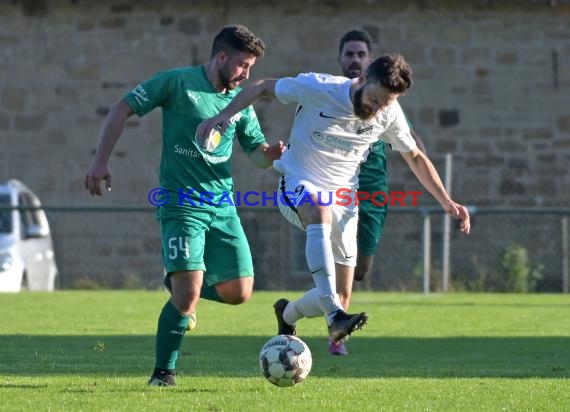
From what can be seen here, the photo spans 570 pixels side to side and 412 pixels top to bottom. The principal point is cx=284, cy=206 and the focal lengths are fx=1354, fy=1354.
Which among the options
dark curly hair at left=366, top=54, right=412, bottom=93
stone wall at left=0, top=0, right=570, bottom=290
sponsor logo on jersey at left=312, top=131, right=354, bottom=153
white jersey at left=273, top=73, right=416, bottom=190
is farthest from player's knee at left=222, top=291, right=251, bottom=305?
stone wall at left=0, top=0, right=570, bottom=290

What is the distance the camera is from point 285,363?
25.2 ft

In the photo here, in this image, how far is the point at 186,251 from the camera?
8.14 metres

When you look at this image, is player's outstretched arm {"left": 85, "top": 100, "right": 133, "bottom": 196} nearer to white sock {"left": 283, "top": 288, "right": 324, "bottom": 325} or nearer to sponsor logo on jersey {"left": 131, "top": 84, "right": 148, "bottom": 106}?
sponsor logo on jersey {"left": 131, "top": 84, "right": 148, "bottom": 106}

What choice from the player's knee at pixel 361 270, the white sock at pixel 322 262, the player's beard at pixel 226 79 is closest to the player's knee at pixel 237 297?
the white sock at pixel 322 262

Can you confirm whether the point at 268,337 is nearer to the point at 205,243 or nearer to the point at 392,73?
the point at 205,243

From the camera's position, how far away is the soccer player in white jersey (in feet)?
26.1

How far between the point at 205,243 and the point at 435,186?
154cm

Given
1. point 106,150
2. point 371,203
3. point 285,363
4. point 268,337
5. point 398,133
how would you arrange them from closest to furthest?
1. point 285,363
2. point 106,150
3. point 398,133
4. point 371,203
5. point 268,337

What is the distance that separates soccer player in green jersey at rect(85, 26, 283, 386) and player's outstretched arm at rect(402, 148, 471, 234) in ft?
4.01

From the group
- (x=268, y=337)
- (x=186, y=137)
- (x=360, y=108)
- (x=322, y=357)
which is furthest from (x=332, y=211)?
(x=268, y=337)

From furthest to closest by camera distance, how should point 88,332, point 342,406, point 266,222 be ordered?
1. point 266,222
2. point 88,332
3. point 342,406

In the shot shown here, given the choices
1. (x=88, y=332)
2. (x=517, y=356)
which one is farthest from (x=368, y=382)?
(x=88, y=332)

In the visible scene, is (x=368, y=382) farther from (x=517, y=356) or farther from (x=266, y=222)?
(x=266, y=222)

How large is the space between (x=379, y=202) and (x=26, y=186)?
42.7ft
